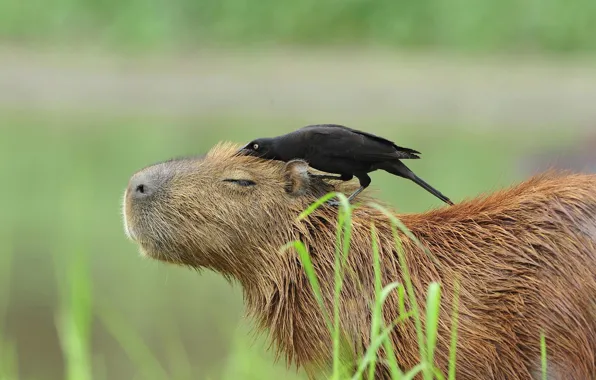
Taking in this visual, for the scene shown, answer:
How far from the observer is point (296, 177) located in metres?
3.61

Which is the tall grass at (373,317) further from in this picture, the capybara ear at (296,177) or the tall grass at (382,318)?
the capybara ear at (296,177)

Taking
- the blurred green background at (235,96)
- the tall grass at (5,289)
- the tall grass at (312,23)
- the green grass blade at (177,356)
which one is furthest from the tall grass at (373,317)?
the tall grass at (312,23)

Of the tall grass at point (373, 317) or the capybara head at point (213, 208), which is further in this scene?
the capybara head at point (213, 208)

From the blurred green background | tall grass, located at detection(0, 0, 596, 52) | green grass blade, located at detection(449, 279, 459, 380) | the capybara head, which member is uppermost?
the capybara head

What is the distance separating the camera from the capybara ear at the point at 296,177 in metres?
3.60

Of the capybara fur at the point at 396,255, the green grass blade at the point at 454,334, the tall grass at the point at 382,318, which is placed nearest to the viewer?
the tall grass at the point at 382,318

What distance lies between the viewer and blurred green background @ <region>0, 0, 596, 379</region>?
31.9 feet

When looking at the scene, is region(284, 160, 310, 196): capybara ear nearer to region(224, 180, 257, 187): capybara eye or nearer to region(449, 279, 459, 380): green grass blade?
region(224, 180, 257, 187): capybara eye

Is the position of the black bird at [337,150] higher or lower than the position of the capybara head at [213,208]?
higher

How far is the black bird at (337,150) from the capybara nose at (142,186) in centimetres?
27

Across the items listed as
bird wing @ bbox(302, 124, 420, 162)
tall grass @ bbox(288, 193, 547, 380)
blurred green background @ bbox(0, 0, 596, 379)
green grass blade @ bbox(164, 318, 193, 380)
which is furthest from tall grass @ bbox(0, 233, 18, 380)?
tall grass @ bbox(288, 193, 547, 380)

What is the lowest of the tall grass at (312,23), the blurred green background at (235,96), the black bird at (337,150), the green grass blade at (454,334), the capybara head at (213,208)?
the blurred green background at (235,96)

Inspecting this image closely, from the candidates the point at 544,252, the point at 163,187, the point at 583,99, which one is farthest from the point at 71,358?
the point at 583,99

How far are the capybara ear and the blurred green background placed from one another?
4929 mm
